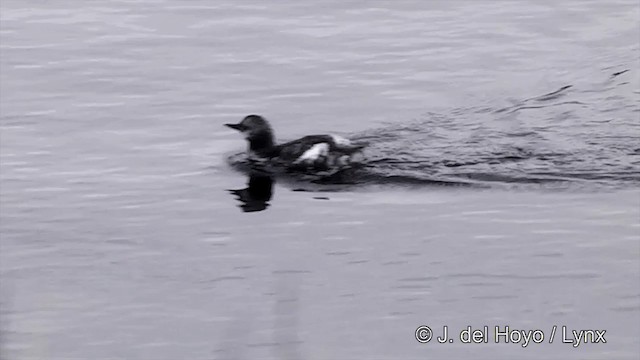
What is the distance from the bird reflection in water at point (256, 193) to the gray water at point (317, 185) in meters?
0.12

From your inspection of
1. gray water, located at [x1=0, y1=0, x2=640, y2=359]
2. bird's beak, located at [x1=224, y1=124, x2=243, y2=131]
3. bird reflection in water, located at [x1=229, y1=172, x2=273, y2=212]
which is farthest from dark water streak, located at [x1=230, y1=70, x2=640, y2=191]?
bird's beak, located at [x1=224, y1=124, x2=243, y2=131]

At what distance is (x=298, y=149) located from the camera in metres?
16.0

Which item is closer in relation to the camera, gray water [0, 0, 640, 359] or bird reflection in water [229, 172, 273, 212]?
gray water [0, 0, 640, 359]

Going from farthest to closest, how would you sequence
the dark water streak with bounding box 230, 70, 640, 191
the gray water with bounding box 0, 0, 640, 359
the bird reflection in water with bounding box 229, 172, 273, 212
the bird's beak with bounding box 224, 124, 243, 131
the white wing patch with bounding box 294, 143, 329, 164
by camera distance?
the bird's beak with bounding box 224, 124, 243, 131
the white wing patch with bounding box 294, 143, 329, 164
the dark water streak with bounding box 230, 70, 640, 191
the bird reflection in water with bounding box 229, 172, 273, 212
the gray water with bounding box 0, 0, 640, 359

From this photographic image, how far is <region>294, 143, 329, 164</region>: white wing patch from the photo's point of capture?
51.7 ft

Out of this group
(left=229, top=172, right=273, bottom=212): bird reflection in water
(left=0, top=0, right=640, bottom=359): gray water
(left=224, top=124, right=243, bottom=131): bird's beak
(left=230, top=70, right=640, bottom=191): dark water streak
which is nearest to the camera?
(left=0, top=0, right=640, bottom=359): gray water

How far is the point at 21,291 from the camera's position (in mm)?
12547

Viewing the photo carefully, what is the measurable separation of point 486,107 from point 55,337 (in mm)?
7353

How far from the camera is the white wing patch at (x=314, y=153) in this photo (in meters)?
15.8

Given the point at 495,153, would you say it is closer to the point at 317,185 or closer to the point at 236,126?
the point at 317,185

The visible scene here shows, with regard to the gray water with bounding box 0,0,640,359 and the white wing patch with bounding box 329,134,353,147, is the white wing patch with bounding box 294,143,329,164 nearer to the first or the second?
the white wing patch with bounding box 329,134,353,147

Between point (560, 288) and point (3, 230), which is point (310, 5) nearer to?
point (3, 230)

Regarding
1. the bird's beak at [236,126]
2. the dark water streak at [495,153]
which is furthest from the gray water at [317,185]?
the bird's beak at [236,126]

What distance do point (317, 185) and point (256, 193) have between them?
1.90ft
